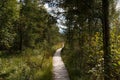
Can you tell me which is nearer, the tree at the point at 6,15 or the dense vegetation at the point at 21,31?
the tree at the point at 6,15

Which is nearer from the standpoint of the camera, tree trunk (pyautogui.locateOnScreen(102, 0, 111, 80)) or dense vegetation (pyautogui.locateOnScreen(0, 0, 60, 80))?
tree trunk (pyautogui.locateOnScreen(102, 0, 111, 80))

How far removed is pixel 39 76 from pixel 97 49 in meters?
3.50

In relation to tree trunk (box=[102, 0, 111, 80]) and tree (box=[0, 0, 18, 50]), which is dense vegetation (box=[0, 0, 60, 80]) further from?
tree trunk (box=[102, 0, 111, 80])

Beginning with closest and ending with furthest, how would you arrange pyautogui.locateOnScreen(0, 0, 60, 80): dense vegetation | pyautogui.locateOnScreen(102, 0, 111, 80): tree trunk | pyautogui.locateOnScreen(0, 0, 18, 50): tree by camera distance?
pyautogui.locateOnScreen(102, 0, 111, 80): tree trunk < pyautogui.locateOnScreen(0, 0, 18, 50): tree < pyautogui.locateOnScreen(0, 0, 60, 80): dense vegetation

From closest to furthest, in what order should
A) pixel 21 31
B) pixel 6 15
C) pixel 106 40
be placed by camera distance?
pixel 106 40 → pixel 6 15 → pixel 21 31

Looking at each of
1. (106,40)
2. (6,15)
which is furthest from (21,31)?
(106,40)

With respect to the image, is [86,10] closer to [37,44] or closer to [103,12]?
[103,12]

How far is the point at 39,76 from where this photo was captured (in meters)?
14.2

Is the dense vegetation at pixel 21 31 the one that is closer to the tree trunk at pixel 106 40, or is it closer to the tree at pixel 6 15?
the tree at pixel 6 15

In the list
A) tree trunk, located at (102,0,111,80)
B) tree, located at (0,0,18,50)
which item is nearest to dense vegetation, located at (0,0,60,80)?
tree, located at (0,0,18,50)

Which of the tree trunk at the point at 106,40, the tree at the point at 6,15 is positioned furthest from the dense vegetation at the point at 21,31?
the tree trunk at the point at 106,40

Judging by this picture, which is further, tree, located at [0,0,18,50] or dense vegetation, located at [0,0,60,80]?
dense vegetation, located at [0,0,60,80]

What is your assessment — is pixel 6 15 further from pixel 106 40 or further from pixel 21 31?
pixel 106 40

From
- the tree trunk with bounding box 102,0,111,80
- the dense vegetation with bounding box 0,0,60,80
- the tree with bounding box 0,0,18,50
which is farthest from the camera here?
the dense vegetation with bounding box 0,0,60,80
